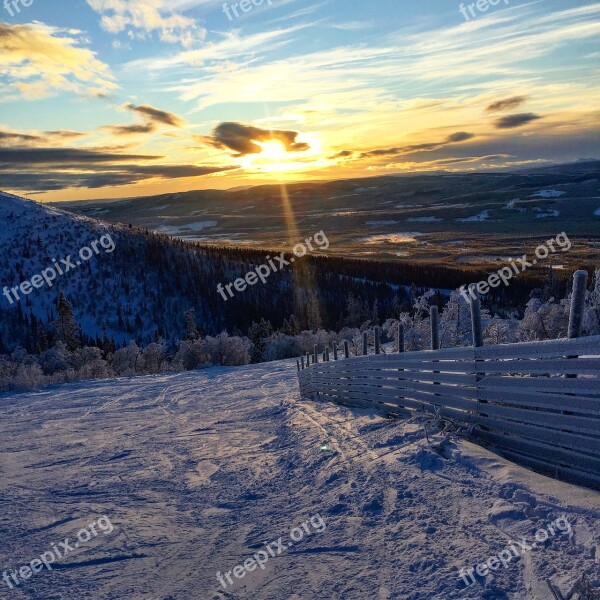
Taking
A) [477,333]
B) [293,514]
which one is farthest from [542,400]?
[293,514]

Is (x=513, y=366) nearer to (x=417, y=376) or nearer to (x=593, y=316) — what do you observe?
(x=417, y=376)

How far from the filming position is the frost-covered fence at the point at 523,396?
5.00 m

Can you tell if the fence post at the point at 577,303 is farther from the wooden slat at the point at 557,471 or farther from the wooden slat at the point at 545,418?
the wooden slat at the point at 557,471

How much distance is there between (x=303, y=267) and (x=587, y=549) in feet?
397

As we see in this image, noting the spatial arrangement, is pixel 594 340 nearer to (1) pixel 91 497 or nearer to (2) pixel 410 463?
(2) pixel 410 463

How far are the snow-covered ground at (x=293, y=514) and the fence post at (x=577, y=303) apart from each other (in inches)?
57.0

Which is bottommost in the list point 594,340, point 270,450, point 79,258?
point 270,450

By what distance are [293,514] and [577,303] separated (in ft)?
11.6

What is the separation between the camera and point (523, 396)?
19.2 ft

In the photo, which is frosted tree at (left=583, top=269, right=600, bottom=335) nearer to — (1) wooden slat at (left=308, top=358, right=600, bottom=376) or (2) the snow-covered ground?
(1) wooden slat at (left=308, top=358, right=600, bottom=376)

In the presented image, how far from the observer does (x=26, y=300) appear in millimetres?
96188

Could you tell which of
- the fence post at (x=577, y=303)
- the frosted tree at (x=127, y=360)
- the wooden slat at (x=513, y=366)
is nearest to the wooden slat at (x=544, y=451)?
the wooden slat at (x=513, y=366)

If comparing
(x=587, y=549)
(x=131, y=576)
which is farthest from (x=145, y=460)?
(x=587, y=549)

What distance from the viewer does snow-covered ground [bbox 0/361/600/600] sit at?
425 centimetres
